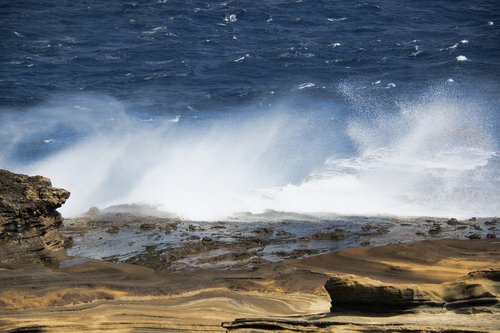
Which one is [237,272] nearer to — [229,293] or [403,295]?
[229,293]

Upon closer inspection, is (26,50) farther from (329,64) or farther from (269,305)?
(269,305)

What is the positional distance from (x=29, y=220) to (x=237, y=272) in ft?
19.5

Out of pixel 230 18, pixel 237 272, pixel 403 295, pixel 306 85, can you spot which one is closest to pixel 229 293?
pixel 237 272

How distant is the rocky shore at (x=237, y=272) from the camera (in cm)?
1002

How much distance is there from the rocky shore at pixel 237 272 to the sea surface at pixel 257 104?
4489 millimetres

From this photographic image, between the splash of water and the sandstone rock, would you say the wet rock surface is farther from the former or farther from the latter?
the sandstone rock

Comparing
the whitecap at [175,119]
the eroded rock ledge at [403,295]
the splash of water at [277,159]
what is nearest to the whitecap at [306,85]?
the splash of water at [277,159]

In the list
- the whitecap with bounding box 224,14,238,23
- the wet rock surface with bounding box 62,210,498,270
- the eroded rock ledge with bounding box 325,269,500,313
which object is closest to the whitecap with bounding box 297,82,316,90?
the whitecap with bounding box 224,14,238,23

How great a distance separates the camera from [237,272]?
650 inches

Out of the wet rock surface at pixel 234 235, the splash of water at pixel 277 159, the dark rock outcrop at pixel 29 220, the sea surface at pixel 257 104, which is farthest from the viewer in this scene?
the sea surface at pixel 257 104

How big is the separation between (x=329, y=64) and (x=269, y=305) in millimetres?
38304

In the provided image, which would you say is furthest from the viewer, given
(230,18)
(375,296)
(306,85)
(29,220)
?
(230,18)

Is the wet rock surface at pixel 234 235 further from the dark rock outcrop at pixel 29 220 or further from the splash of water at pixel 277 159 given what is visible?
the splash of water at pixel 277 159

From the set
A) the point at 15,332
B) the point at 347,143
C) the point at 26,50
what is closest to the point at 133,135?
the point at 347,143
